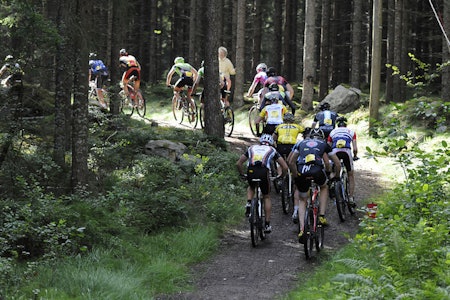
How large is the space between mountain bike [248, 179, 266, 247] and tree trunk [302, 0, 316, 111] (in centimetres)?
1419

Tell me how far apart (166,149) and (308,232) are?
20.6 feet

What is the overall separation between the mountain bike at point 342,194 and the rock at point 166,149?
4129 mm

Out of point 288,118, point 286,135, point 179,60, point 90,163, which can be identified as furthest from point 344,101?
point 90,163

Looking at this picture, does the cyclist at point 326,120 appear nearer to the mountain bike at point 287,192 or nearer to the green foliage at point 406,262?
the mountain bike at point 287,192

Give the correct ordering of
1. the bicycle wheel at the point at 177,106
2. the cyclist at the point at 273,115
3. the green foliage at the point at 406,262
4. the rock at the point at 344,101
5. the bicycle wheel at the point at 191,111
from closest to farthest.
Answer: the green foliage at the point at 406,262 → the cyclist at the point at 273,115 → the bicycle wheel at the point at 191,111 → the bicycle wheel at the point at 177,106 → the rock at the point at 344,101

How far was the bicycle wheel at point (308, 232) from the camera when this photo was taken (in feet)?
31.1

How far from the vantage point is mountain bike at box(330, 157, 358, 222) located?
39.1ft

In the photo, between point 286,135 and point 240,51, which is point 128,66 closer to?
point 240,51

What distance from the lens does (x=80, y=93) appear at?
11.3 m

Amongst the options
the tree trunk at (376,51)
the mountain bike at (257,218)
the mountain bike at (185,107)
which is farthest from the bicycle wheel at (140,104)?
the mountain bike at (257,218)

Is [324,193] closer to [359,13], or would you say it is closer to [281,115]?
[281,115]

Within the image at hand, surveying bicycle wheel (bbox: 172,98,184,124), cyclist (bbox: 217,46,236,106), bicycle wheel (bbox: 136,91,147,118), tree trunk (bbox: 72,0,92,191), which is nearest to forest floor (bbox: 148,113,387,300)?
tree trunk (bbox: 72,0,92,191)

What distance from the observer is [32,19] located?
33.0 ft

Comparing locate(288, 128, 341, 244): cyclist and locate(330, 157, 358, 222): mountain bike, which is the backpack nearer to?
locate(330, 157, 358, 222): mountain bike
